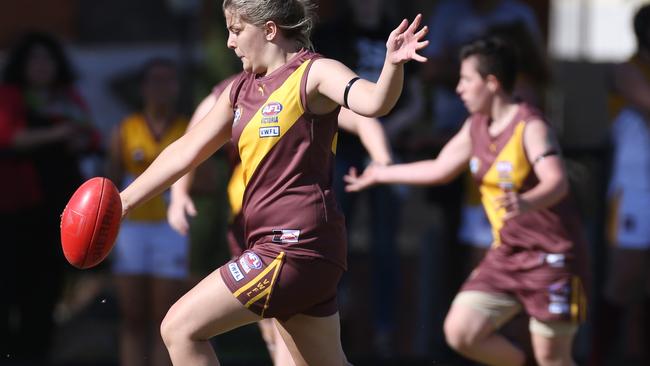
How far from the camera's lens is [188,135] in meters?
5.11

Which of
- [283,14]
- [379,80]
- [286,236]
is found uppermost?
[283,14]

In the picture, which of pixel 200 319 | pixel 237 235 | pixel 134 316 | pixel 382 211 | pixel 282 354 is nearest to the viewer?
pixel 200 319

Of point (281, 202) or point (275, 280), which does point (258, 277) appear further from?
point (281, 202)

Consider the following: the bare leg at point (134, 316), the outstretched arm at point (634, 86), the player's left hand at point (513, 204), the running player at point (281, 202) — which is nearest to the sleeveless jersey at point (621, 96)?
the outstretched arm at point (634, 86)

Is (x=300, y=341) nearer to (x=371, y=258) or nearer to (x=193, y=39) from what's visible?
(x=371, y=258)

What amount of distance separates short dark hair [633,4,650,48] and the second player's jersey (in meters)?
1.79

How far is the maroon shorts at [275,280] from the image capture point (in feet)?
15.6

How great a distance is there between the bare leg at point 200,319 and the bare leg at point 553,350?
196 centimetres

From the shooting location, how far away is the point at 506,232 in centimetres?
629

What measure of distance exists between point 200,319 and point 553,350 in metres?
2.18

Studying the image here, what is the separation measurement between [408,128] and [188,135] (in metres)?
3.06

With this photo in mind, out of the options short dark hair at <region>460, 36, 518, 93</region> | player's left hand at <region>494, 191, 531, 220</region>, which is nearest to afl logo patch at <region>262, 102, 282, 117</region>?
player's left hand at <region>494, 191, 531, 220</region>

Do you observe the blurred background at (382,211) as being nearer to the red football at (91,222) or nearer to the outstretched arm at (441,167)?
the outstretched arm at (441,167)

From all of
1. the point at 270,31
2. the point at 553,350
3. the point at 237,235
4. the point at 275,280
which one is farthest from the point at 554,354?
the point at 270,31
